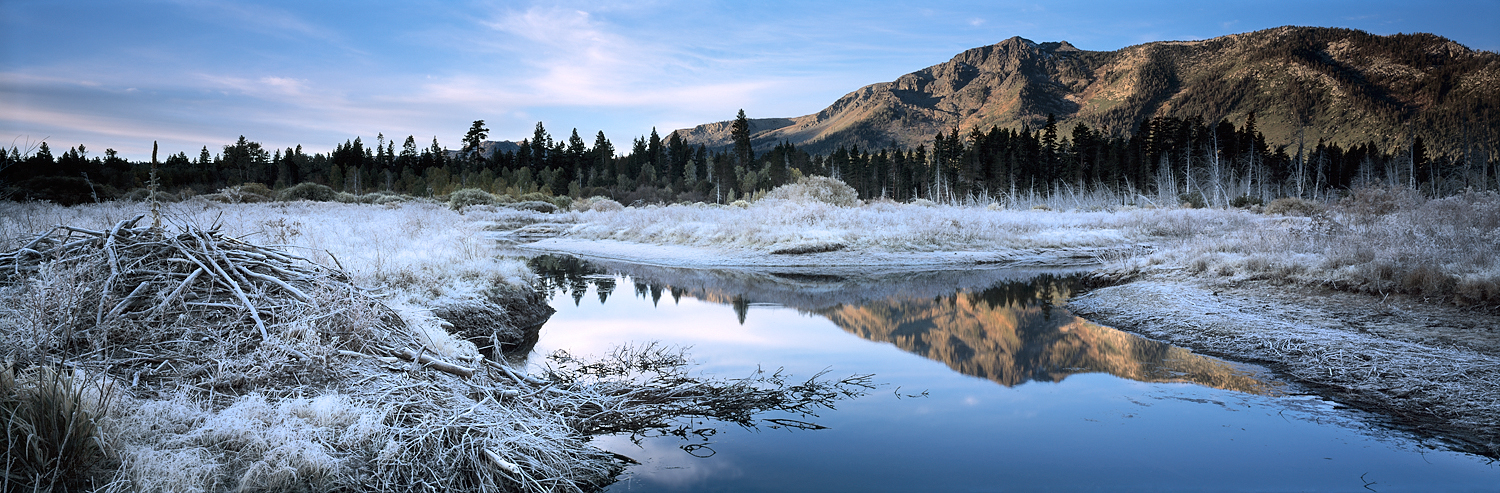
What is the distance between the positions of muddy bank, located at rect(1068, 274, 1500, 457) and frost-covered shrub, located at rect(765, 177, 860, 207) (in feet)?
84.3

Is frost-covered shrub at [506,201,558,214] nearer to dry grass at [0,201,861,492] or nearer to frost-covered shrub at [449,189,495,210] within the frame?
frost-covered shrub at [449,189,495,210]

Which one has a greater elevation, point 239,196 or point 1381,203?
point 239,196

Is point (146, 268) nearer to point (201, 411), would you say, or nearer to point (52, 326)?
point (52, 326)

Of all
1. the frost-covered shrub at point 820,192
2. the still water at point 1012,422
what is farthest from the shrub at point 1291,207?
the still water at point 1012,422

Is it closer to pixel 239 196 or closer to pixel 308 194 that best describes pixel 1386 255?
pixel 239 196

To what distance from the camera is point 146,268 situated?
5191mm

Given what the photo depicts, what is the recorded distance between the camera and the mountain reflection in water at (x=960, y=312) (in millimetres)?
7867

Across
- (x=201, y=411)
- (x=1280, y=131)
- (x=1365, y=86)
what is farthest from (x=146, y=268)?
(x=1365, y=86)

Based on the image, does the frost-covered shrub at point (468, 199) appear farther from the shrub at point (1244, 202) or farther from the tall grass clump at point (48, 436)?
the shrub at point (1244, 202)

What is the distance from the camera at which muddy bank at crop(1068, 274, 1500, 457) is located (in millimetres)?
5832

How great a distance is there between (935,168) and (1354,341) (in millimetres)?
77503

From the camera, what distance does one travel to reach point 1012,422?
5945 mm

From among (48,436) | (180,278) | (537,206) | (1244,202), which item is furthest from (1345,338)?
(537,206)

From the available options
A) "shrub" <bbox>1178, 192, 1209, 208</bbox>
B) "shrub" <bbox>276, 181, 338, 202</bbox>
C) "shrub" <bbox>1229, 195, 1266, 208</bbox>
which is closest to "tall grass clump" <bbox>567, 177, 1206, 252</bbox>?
"shrub" <bbox>1178, 192, 1209, 208</bbox>
